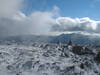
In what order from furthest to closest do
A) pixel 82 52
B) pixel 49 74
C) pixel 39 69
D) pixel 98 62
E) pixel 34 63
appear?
pixel 82 52, pixel 98 62, pixel 34 63, pixel 39 69, pixel 49 74

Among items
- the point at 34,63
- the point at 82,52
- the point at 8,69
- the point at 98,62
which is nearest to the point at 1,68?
the point at 8,69

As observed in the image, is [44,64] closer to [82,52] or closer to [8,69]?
[8,69]

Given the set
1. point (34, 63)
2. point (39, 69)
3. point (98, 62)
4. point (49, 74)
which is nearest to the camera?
point (49, 74)

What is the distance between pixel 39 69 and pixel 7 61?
1768 cm

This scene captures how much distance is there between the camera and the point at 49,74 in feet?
181

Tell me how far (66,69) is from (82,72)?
5.21 m

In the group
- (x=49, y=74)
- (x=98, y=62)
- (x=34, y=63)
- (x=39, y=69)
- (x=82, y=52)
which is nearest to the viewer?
(x=49, y=74)

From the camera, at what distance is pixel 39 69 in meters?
59.5

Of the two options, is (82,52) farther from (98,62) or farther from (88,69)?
(88,69)

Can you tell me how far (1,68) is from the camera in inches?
2395

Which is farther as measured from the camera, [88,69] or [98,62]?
[98,62]

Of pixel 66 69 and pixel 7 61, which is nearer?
pixel 66 69

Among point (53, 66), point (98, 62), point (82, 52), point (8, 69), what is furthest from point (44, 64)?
point (82, 52)

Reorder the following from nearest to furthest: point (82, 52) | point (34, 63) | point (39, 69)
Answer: point (39, 69), point (34, 63), point (82, 52)
